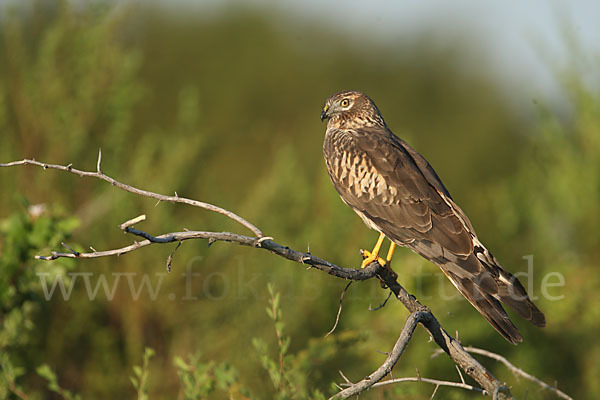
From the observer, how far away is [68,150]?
23.3 ft

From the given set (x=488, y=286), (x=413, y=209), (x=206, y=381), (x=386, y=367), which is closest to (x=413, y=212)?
(x=413, y=209)

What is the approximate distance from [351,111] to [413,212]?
4.61 feet

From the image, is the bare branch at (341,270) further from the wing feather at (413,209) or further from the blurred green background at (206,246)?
the blurred green background at (206,246)

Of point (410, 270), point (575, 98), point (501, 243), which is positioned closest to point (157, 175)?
point (410, 270)

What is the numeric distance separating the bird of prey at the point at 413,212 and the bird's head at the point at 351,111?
0.72ft

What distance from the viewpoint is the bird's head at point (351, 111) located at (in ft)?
18.4

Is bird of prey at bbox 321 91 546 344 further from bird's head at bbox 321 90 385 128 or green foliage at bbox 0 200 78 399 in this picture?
green foliage at bbox 0 200 78 399

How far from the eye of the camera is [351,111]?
564 cm

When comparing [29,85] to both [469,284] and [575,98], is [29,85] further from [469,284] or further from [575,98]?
[575,98]

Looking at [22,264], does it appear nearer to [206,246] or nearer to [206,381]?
[206,381]

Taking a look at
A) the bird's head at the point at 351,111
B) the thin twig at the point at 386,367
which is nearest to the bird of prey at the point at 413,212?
the bird's head at the point at 351,111

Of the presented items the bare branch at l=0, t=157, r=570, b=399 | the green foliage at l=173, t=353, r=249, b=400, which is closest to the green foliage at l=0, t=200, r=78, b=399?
the green foliage at l=173, t=353, r=249, b=400

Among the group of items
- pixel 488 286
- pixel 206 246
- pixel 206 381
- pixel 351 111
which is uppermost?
pixel 351 111

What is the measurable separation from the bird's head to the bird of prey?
0.72 feet
